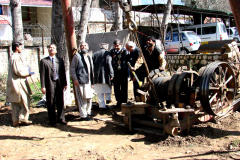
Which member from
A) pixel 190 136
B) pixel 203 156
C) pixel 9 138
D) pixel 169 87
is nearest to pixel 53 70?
pixel 9 138

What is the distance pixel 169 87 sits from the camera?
14.9ft

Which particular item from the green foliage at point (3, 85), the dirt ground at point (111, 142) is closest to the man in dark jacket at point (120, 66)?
the dirt ground at point (111, 142)

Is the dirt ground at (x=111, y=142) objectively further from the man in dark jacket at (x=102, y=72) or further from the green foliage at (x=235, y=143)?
the man in dark jacket at (x=102, y=72)

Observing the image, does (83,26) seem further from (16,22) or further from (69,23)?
(16,22)

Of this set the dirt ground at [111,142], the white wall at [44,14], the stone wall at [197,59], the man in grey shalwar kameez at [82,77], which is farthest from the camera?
the white wall at [44,14]

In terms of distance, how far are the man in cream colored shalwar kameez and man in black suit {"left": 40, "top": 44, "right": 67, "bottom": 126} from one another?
0.48 metres

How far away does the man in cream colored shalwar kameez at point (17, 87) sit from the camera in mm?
5250

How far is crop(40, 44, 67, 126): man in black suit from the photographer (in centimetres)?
526

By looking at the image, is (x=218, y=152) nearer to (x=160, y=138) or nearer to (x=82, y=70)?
(x=160, y=138)

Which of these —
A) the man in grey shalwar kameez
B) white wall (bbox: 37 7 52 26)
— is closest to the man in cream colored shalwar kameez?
the man in grey shalwar kameez

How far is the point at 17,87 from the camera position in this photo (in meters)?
5.30

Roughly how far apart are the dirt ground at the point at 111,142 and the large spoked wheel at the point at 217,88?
1.37 ft

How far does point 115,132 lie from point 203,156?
193 centimetres

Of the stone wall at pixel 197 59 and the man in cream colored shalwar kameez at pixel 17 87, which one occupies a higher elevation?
the stone wall at pixel 197 59
